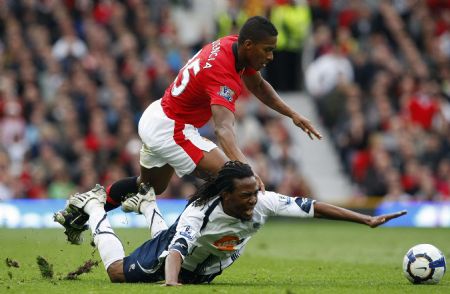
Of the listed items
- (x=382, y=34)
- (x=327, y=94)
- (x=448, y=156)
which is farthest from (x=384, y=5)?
(x=448, y=156)

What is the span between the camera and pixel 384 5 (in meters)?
25.3

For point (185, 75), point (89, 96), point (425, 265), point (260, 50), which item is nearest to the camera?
point (425, 265)

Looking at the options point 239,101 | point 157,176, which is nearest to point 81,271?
point 157,176

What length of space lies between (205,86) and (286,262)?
3.63 m

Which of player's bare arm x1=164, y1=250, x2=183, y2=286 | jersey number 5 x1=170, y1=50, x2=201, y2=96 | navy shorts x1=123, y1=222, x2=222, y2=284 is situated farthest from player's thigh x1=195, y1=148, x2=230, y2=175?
player's bare arm x1=164, y1=250, x2=183, y2=286

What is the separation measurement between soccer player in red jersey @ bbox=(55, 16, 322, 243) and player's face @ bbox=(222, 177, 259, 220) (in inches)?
23.2

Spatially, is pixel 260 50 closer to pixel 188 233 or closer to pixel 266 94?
pixel 266 94

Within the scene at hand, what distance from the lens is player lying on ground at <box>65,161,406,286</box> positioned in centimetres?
987

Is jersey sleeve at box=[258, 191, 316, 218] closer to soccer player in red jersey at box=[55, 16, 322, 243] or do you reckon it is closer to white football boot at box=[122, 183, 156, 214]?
soccer player in red jersey at box=[55, 16, 322, 243]

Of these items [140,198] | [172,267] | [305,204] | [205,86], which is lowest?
[172,267]

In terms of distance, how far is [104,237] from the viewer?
424 inches

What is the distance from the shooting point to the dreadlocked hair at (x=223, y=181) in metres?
9.91

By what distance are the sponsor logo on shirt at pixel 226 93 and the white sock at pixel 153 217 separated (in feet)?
4.78

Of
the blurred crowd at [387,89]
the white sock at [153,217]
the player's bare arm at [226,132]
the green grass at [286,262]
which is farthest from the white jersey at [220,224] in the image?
the blurred crowd at [387,89]
